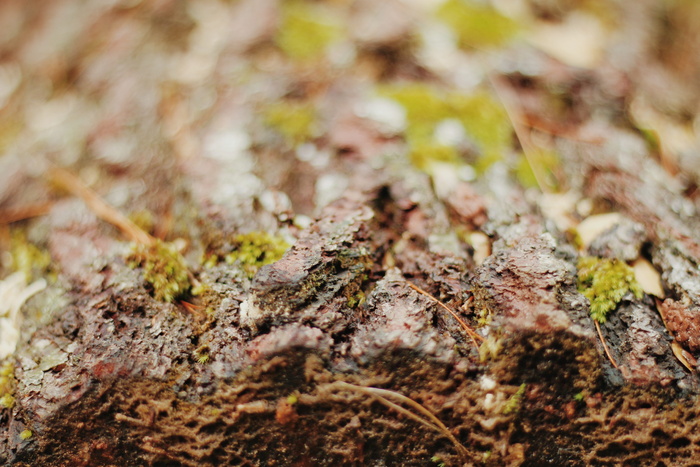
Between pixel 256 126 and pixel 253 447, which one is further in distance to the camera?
pixel 256 126

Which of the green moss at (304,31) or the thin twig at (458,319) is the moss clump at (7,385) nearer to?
the thin twig at (458,319)

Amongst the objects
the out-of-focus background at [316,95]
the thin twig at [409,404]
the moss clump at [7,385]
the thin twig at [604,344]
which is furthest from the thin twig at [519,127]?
the moss clump at [7,385]

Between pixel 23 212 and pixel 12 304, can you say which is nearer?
pixel 12 304

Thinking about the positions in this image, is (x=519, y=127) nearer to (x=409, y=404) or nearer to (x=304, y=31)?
(x=304, y=31)

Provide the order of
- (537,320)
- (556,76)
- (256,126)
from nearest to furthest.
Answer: (537,320) → (256,126) → (556,76)

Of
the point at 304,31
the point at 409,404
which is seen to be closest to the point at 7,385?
the point at 409,404

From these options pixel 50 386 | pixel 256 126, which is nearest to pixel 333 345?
pixel 50 386

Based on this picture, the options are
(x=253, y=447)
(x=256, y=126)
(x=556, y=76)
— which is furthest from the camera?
(x=556, y=76)

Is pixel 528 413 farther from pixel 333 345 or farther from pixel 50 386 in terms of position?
pixel 50 386
